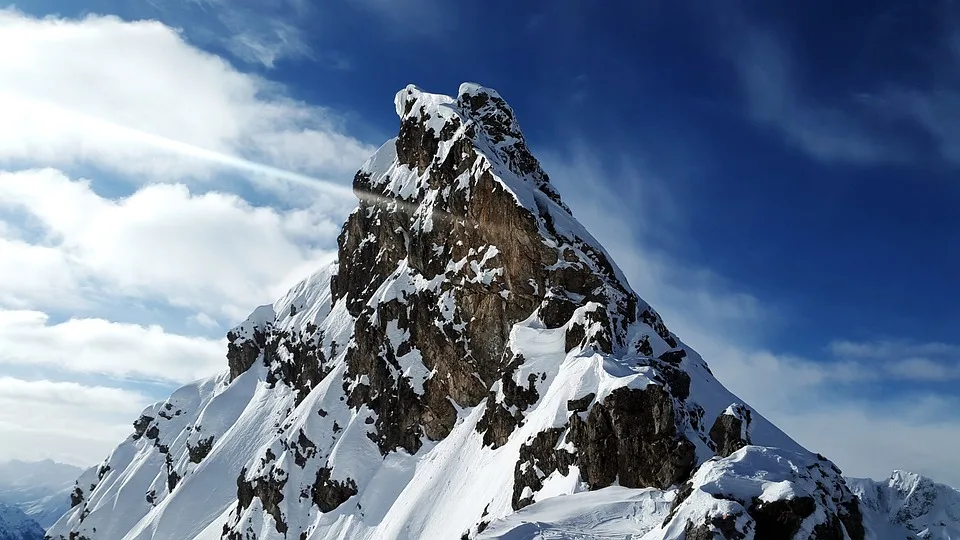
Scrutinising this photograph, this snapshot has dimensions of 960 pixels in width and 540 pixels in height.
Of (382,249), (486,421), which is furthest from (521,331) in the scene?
(382,249)

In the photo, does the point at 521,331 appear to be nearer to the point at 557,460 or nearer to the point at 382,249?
the point at 557,460

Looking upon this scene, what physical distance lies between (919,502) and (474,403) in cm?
8147

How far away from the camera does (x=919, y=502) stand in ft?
360

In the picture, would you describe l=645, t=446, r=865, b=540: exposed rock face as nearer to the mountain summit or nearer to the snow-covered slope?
the mountain summit

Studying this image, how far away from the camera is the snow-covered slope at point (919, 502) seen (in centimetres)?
9256

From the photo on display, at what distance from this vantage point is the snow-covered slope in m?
92.6

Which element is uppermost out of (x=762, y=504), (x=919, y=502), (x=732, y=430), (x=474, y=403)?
(x=474, y=403)

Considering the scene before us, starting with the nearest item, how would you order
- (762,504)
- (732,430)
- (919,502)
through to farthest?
1. (762,504)
2. (732,430)
3. (919,502)

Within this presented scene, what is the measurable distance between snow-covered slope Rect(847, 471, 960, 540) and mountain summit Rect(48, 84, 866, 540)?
1784 inches

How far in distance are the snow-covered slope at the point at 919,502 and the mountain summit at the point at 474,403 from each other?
149 feet

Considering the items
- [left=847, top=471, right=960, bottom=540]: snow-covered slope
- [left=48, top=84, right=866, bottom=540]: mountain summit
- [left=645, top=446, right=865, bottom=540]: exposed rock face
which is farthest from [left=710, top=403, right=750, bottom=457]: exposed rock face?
[left=847, top=471, right=960, bottom=540]: snow-covered slope

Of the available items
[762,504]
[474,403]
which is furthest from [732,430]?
[474,403]

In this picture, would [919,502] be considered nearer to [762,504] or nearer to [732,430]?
[732,430]

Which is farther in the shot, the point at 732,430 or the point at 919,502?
the point at 919,502
